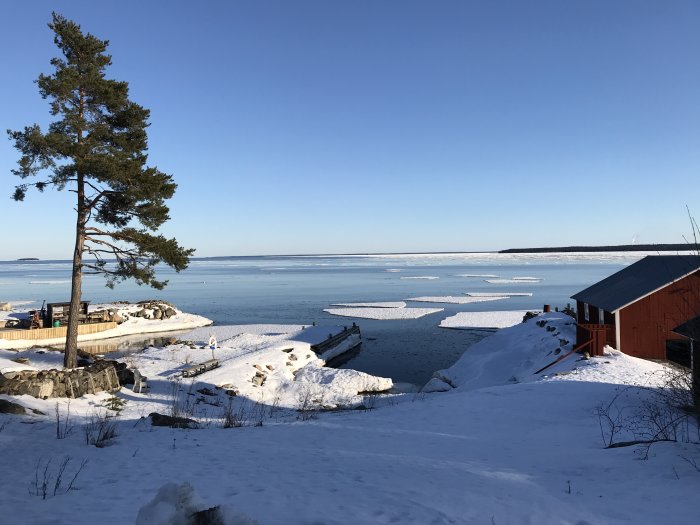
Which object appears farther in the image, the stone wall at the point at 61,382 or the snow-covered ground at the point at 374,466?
the stone wall at the point at 61,382

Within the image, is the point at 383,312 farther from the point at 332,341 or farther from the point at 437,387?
the point at 437,387

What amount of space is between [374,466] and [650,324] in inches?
745

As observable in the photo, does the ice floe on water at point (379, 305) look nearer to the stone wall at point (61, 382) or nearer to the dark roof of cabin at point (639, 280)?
the dark roof of cabin at point (639, 280)

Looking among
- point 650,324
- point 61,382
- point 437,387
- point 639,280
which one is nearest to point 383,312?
point 437,387

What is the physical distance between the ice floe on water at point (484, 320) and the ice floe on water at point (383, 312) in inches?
136

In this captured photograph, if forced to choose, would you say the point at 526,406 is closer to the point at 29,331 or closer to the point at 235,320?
the point at 29,331

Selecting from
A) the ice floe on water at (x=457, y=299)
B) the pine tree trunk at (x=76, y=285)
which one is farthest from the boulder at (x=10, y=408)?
the ice floe on water at (x=457, y=299)

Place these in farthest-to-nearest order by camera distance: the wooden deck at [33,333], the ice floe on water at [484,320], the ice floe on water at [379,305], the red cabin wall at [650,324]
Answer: the ice floe on water at [379,305] < the ice floe on water at [484,320] < the wooden deck at [33,333] < the red cabin wall at [650,324]

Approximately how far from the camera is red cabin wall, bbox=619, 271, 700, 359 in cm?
2094

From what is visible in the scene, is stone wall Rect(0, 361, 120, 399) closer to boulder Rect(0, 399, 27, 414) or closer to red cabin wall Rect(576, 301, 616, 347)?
boulder Rect(0, 399, 27, 414)

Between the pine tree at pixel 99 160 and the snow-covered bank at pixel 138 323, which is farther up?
the pine tree at pixel 99 160

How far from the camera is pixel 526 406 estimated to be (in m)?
13.9

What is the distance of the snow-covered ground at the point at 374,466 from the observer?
5.84 metres

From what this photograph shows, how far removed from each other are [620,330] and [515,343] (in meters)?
6.88
